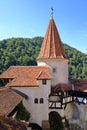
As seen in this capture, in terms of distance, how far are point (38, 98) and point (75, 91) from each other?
20.2 ft

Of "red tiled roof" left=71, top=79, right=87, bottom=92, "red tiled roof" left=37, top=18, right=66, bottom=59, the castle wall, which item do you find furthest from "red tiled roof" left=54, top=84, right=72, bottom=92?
"red tiled roof" left=37, top=18, right=66, bottom=59

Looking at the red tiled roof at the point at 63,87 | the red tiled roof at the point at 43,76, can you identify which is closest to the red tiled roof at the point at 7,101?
the red tiled roof at the point at 43,76

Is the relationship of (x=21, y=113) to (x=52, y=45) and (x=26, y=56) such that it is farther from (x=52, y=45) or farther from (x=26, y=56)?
(x=26, y=56)

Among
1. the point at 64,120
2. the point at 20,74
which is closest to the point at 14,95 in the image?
the point at 20,74

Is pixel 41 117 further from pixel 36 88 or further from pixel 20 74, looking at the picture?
pixel 20 74

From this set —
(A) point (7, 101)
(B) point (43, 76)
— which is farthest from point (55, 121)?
(A) point (7, 101)

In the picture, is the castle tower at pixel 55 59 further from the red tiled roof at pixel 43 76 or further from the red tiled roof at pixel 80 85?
the red tiled roof at pixel 43 76

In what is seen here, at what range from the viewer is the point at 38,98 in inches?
1308

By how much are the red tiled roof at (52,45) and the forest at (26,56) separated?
1131 inches

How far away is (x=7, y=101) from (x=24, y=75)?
976 cm

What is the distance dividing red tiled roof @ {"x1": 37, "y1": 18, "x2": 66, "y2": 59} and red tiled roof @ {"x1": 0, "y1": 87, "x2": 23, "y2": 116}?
391 inches

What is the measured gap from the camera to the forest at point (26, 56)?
72000mm

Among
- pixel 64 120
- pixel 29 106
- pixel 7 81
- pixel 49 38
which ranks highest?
pixel 49 38

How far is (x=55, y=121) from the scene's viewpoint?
34.9 m
